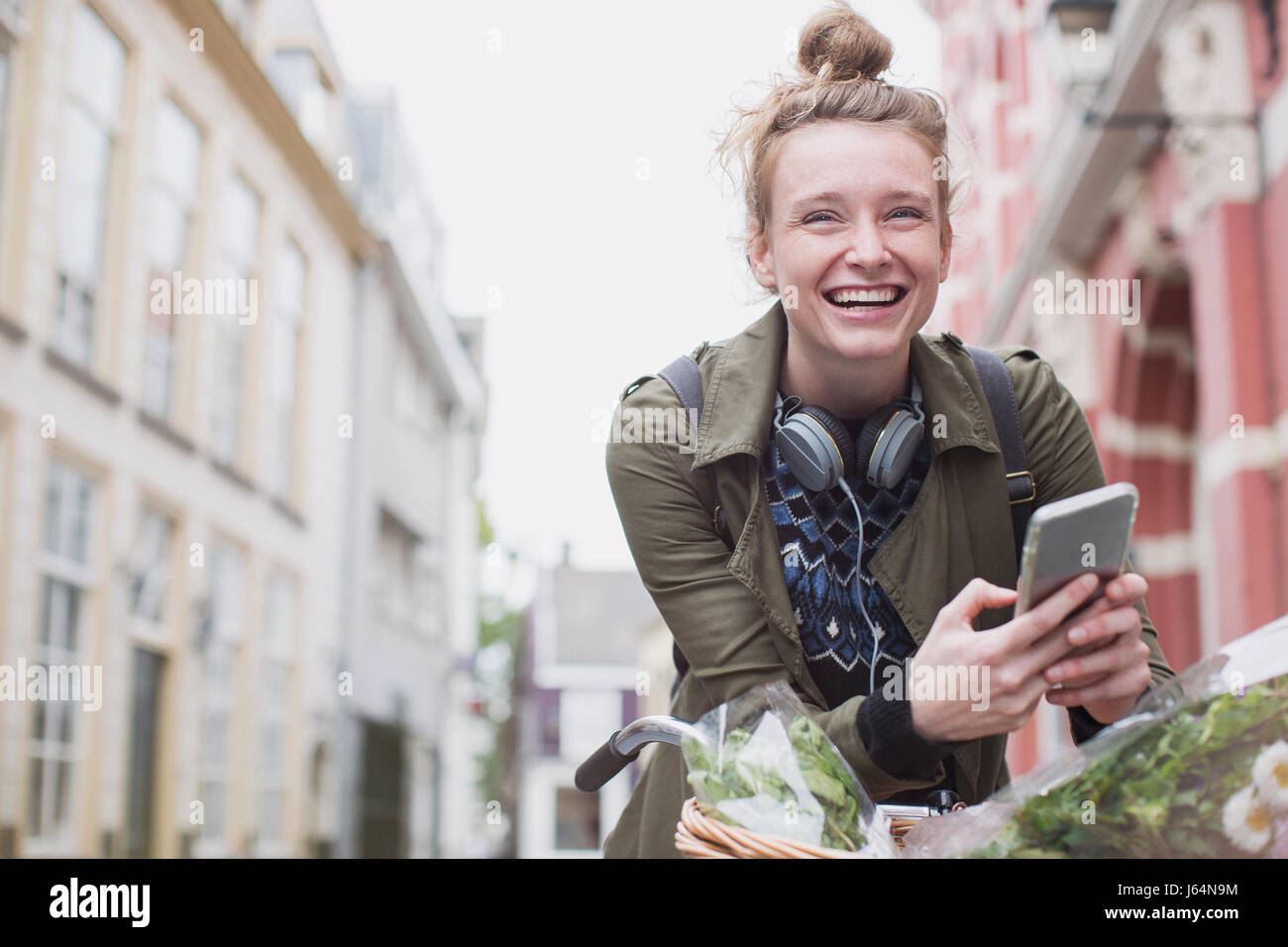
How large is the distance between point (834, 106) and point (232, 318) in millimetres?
12144

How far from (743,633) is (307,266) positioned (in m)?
14.9

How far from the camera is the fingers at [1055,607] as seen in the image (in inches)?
46.3

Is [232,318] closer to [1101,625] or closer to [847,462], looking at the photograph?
[847,462]

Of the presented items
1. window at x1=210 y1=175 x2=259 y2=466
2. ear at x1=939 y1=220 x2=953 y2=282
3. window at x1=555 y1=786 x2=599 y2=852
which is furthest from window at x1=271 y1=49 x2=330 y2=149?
window at x1=555 y1=786 x2=599 y2=852

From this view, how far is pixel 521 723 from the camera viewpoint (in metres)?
38.4

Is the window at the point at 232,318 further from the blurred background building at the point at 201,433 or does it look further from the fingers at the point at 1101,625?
the fingers at the point at 1101,625

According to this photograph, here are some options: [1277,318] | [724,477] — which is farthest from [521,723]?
[724,477]

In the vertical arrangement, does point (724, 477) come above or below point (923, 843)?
above

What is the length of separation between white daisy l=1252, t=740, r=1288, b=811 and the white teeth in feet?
2.18

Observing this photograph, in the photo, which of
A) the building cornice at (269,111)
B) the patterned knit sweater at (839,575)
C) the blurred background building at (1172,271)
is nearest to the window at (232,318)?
the building cornice at (269,111)

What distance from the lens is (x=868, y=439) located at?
168 centimetres

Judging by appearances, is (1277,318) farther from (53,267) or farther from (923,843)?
(53,267)

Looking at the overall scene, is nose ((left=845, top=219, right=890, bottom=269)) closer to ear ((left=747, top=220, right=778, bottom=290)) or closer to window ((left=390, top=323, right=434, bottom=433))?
ear ((left=747, top=220, right=778, bottom=290))

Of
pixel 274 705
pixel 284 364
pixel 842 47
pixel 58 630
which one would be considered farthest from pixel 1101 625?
pixel 284 364
